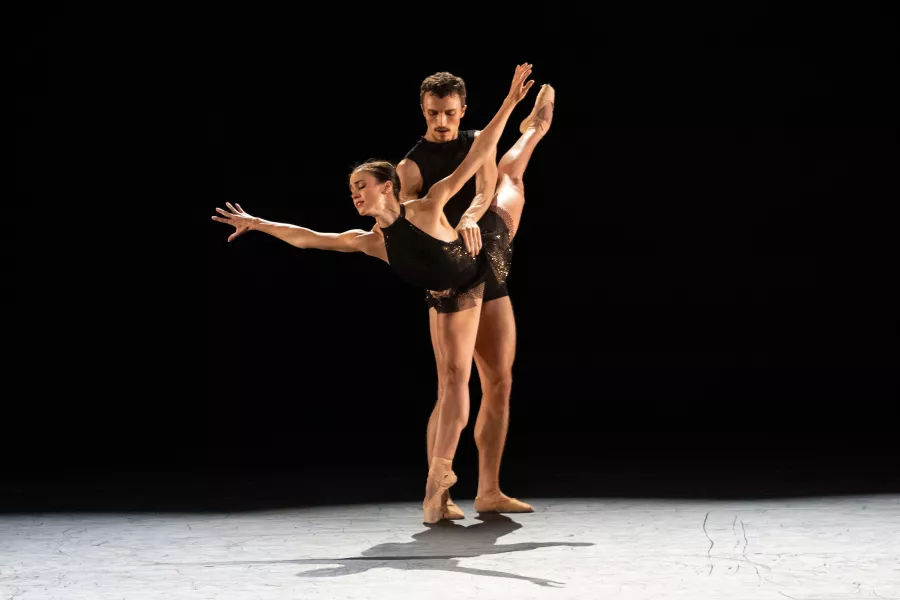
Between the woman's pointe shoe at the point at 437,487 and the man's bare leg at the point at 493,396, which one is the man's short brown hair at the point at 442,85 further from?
the woman's pointe shoe at the point at 437,487

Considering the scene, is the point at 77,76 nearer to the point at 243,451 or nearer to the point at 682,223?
the point at 243,451

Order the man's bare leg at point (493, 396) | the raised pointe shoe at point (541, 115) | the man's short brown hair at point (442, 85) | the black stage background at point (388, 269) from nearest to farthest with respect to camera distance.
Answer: the man's short brown hair at point (442, 85), the man's bare leg at point (493, 396), the raised pointe shoe at point (541, 115), the black stage background at point (388, 269)

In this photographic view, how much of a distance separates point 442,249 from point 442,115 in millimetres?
483

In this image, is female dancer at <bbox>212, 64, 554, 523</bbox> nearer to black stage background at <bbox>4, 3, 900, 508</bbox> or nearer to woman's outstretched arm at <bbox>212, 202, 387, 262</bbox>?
woman's outstretched arm at <bbox>212, 202, 387, 262</bbox>

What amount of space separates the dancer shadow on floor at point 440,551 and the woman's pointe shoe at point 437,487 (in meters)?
0.03

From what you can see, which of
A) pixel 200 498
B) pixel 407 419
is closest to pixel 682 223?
pixel 407 419

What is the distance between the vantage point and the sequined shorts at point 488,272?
3318 mm

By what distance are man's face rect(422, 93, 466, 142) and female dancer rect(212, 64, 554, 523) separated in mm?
242

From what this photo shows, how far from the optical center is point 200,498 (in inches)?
148

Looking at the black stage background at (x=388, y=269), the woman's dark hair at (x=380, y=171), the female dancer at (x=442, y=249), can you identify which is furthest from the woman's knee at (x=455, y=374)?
the black stage background at (x=388, y=269)

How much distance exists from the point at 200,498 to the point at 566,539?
1.39 m

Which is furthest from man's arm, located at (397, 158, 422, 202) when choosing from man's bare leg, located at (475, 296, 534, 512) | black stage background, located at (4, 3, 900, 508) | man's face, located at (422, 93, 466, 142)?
black stage background, located at (4, 3, 900, 508)

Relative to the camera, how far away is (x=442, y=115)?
3424 mm

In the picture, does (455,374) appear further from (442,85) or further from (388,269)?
(388,269)
